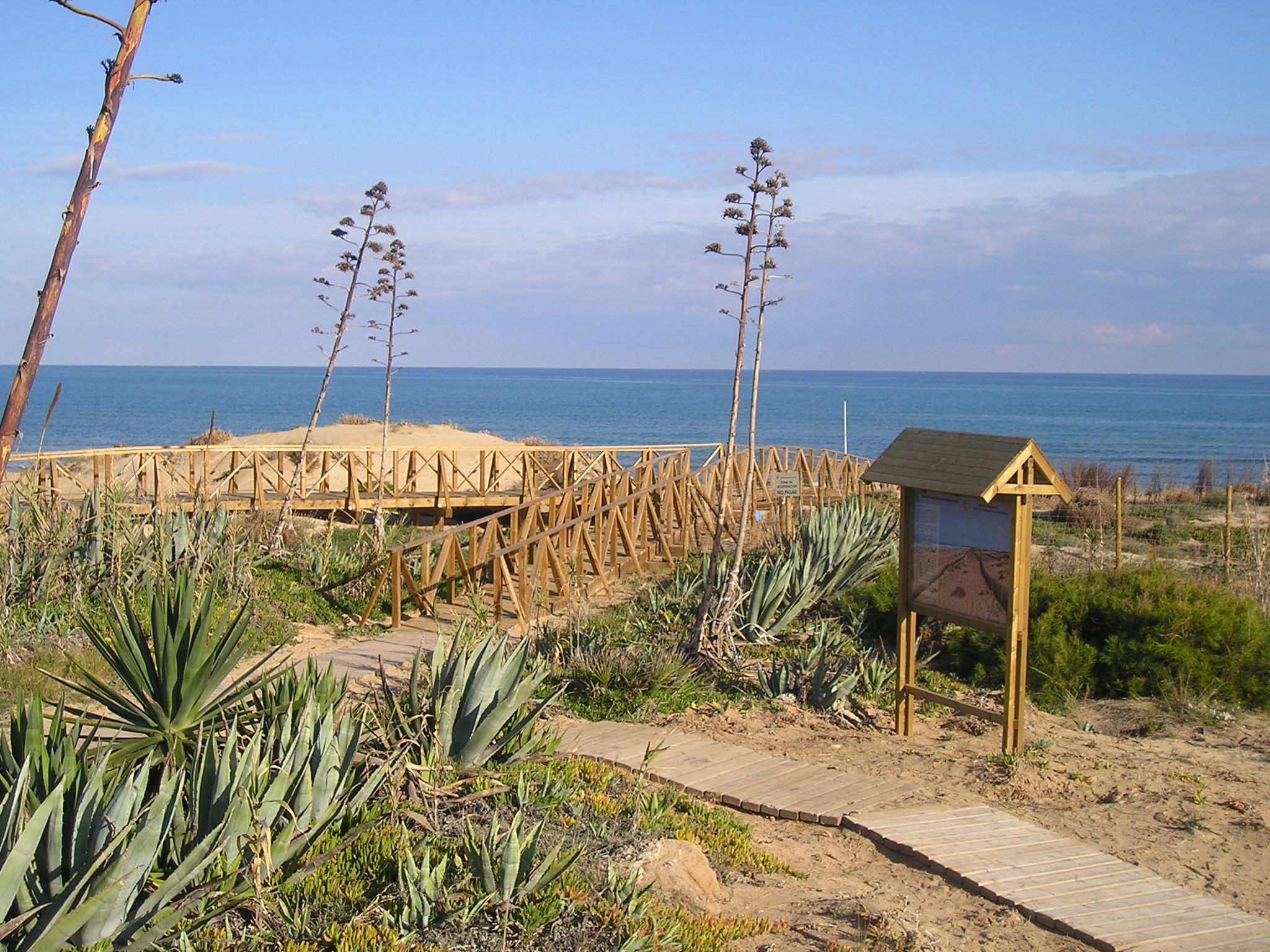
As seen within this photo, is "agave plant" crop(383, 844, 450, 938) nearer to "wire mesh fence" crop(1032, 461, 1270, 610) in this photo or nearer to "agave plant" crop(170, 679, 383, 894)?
"agave plant" crop(170, 679, 383, 894)

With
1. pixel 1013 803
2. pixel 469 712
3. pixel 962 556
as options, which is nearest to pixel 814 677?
pixel 962 556

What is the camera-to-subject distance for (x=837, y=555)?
418 inches

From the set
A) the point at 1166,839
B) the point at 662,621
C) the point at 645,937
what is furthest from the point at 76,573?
the point at 1166,839

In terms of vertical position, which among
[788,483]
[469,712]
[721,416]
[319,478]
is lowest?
[469,712]

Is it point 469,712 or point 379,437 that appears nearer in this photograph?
point 469,712

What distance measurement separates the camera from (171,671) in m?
4.89

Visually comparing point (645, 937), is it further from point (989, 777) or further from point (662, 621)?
point (662, 621)

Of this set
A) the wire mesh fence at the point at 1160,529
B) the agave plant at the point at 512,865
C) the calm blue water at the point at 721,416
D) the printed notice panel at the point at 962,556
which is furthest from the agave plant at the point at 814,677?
the calm blue water at the point at 721,416

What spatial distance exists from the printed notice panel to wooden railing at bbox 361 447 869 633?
74.8 inches

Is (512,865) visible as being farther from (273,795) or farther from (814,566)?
(814,566)

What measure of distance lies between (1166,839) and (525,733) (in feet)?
10.9

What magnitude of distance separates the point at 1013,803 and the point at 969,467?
2.02 metres

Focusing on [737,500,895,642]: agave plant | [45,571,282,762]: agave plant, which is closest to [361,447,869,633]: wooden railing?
[737,500,895,642]: agave plant

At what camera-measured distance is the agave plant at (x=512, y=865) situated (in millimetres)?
3873
